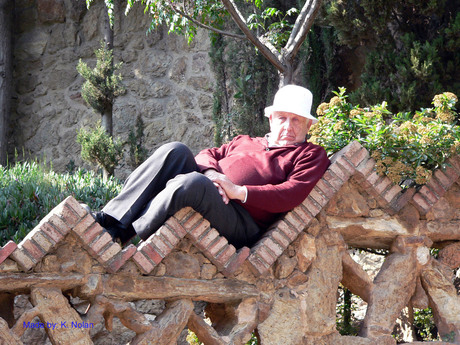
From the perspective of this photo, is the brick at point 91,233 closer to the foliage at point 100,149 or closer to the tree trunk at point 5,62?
the foliage at point 100,149

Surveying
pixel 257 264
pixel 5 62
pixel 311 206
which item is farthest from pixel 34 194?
pixel 5 62

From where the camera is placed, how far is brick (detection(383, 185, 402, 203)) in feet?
12.8

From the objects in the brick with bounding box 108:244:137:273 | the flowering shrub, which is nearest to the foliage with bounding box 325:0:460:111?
the flowering shrub

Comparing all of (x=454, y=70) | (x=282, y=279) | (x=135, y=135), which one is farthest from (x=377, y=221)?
(x=135, y=135)

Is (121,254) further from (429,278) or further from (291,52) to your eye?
(291,52)

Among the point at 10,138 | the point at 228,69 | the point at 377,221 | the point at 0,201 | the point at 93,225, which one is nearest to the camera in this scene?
the point at 93,225

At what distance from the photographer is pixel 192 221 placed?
131 inches

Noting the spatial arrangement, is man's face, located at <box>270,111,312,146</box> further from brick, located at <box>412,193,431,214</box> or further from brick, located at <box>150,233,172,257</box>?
brick, located at <box>150,233,172,257</box>

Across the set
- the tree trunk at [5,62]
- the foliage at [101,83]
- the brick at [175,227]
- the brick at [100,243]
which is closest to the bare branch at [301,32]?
the foliage at [101,83]

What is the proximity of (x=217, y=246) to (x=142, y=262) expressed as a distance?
1.35ft

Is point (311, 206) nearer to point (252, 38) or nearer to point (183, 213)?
point (183, 213)

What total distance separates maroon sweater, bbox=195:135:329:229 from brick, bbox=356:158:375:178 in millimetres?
214

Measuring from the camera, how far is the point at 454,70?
582 centimetres

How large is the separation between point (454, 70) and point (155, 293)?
12.3ft
